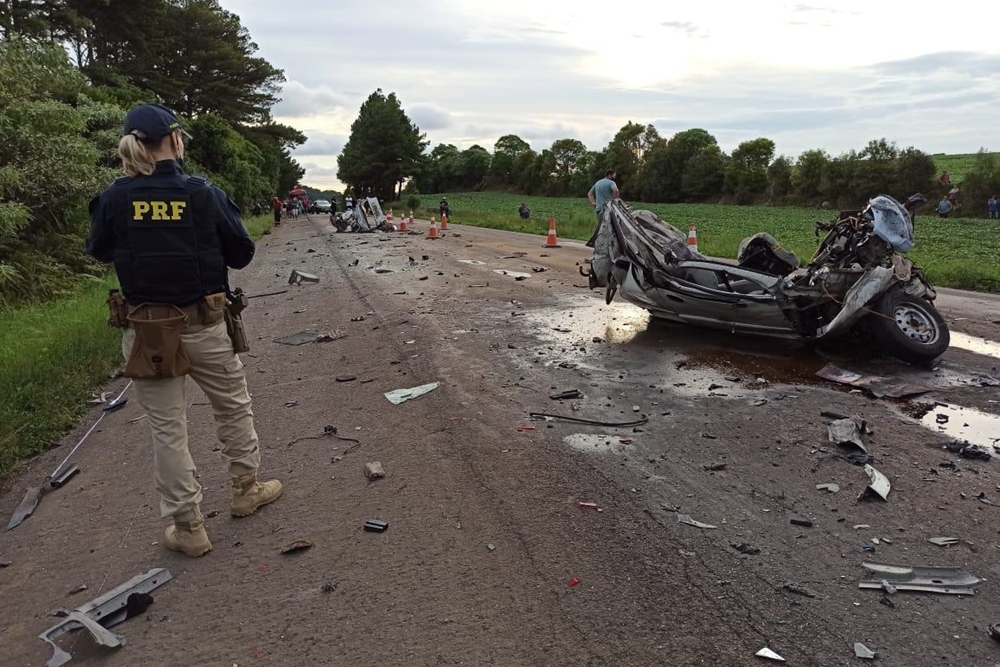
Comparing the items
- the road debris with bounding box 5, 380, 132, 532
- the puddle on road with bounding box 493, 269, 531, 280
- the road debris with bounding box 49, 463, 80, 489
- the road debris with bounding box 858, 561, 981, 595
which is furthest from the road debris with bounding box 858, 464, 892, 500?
the puddle on road with bounding box 493, 269, 531, 280

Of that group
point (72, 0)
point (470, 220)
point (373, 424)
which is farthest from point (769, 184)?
point (373, 424)

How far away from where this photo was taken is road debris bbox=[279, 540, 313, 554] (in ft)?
11.4

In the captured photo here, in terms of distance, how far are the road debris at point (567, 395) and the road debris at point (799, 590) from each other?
287cm

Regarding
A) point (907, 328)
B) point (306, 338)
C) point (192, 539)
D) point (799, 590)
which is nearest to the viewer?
point (799, 590)

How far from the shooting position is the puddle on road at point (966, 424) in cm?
471

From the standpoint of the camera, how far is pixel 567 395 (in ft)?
19.1

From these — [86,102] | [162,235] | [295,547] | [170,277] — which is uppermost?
[86,102]

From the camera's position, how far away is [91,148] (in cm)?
1306

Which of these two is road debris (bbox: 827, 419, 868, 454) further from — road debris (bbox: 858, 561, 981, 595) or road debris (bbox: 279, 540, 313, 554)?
road debris (bbox: 279, 540, 313, 554)

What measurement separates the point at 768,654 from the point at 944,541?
1420mm

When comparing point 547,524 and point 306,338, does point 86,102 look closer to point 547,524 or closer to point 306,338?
point 306,338

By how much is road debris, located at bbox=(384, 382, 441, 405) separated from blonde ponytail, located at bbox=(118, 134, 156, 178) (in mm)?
2956

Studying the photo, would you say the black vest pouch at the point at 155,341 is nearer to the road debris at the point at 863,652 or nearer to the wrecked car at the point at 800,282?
the road debris at the point at 863,652

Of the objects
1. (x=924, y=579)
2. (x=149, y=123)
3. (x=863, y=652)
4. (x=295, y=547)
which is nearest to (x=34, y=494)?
(x=295, y=547)
